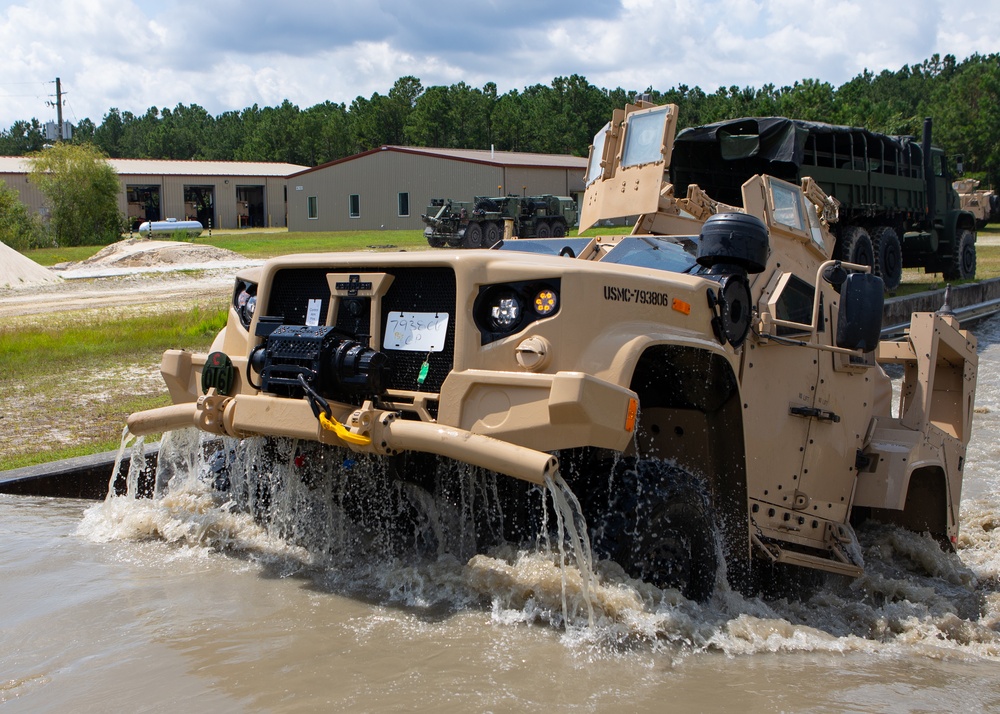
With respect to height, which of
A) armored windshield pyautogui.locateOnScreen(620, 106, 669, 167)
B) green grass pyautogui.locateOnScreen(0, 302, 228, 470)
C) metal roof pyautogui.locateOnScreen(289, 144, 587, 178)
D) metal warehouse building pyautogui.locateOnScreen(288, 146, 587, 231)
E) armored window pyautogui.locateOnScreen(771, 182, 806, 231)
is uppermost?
metal roof pyautogui.locateOnScreen(289, 144, 587, 178)

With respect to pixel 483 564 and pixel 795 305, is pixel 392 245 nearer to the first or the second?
pixel 795 305

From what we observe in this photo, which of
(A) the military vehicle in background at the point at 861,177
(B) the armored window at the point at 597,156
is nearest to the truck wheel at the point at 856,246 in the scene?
(A) the military vehicle in background at the point at 861,177

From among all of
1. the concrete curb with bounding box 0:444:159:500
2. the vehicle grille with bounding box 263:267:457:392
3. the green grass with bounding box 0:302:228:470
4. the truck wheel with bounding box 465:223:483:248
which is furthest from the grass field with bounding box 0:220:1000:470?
the truck wheel with bounding box 465:223:483:248

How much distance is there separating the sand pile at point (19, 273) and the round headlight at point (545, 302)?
63.9ft

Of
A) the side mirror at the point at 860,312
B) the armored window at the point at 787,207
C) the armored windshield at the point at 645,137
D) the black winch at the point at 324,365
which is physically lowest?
the black winch at the point at 324,365

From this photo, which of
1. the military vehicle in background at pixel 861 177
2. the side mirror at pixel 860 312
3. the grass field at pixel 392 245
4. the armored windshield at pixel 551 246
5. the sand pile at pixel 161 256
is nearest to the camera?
the side mirror at pixel 860 312

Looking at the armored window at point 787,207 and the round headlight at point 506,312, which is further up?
the armored window at point 787,207

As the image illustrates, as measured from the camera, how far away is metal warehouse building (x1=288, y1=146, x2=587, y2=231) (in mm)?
46938

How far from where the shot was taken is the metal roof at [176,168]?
5547cm

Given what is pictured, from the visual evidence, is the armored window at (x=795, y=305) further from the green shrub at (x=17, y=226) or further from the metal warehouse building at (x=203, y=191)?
the metal warehouse building at (x=203, y=191)

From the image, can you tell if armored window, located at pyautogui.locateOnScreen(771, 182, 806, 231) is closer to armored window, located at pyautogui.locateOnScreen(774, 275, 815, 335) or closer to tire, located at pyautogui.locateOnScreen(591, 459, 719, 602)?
armored window, located at pyautogui.locateOnScreen(774, 275, 815, 335)

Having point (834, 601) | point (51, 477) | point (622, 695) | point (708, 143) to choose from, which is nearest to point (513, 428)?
point (622, 695)

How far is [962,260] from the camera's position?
2230 cm

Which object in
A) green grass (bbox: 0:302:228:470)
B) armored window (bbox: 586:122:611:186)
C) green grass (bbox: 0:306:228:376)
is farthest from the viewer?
green grass (bbox: 0:306:228:376)
